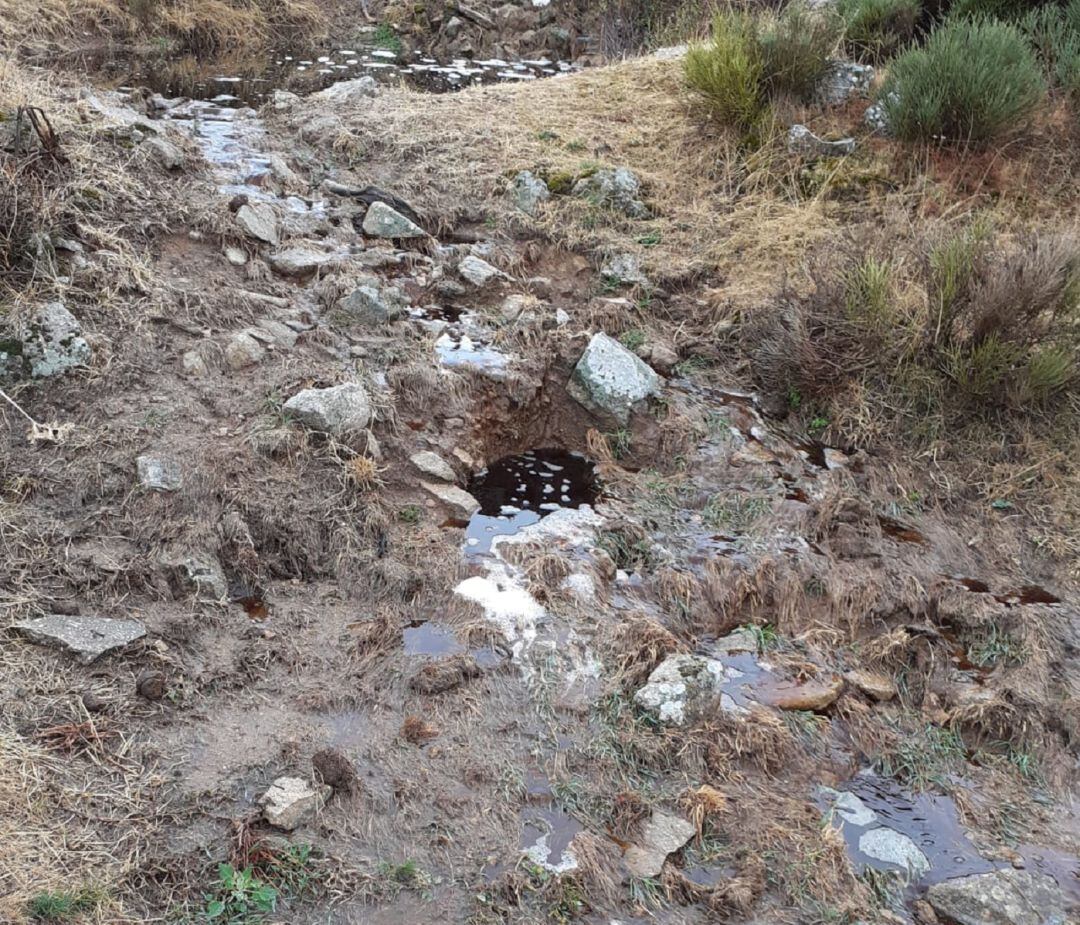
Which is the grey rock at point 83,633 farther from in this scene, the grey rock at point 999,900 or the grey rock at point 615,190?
the grey rock at point 615,190

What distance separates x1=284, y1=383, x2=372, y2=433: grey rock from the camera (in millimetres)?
4098

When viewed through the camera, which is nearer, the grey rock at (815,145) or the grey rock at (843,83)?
the grey rock at (815,145)

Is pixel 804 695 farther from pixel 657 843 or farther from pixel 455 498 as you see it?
pixel 455 498

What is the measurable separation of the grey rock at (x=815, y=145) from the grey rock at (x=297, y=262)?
3.13 meters

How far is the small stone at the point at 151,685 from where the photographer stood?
307 centimetres

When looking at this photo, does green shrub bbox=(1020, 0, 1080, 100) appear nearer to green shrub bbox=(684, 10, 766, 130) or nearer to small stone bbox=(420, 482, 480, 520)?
green shrub bbox=(684, 10, 766, 130)

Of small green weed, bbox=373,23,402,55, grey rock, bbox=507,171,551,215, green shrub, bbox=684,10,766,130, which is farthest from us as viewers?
small green weed, bbox=373,23,402,55

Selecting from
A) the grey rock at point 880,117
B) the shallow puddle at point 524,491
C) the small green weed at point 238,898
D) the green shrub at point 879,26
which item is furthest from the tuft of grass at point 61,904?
the green shrub at point 879,26

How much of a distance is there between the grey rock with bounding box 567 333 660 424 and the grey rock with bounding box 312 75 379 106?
428cm

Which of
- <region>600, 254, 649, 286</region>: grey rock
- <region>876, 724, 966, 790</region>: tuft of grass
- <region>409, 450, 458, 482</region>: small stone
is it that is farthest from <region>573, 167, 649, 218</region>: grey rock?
<region>876, 724, 966, 790</region>: tuft of grass

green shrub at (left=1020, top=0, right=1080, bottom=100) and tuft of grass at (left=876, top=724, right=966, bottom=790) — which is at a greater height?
green shrub at (left=1020, top=0, right=1080, bottom=100)

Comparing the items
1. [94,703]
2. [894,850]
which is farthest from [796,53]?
[94,703]

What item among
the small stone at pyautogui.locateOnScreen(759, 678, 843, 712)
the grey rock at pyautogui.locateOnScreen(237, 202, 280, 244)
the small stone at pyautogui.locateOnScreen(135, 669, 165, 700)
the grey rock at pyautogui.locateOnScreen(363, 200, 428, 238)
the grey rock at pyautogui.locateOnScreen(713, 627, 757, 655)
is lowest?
the grey rock at pyautogui.locateOnScreen(713, 627, 757, 655)

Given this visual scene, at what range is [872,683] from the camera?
11.7 feet
